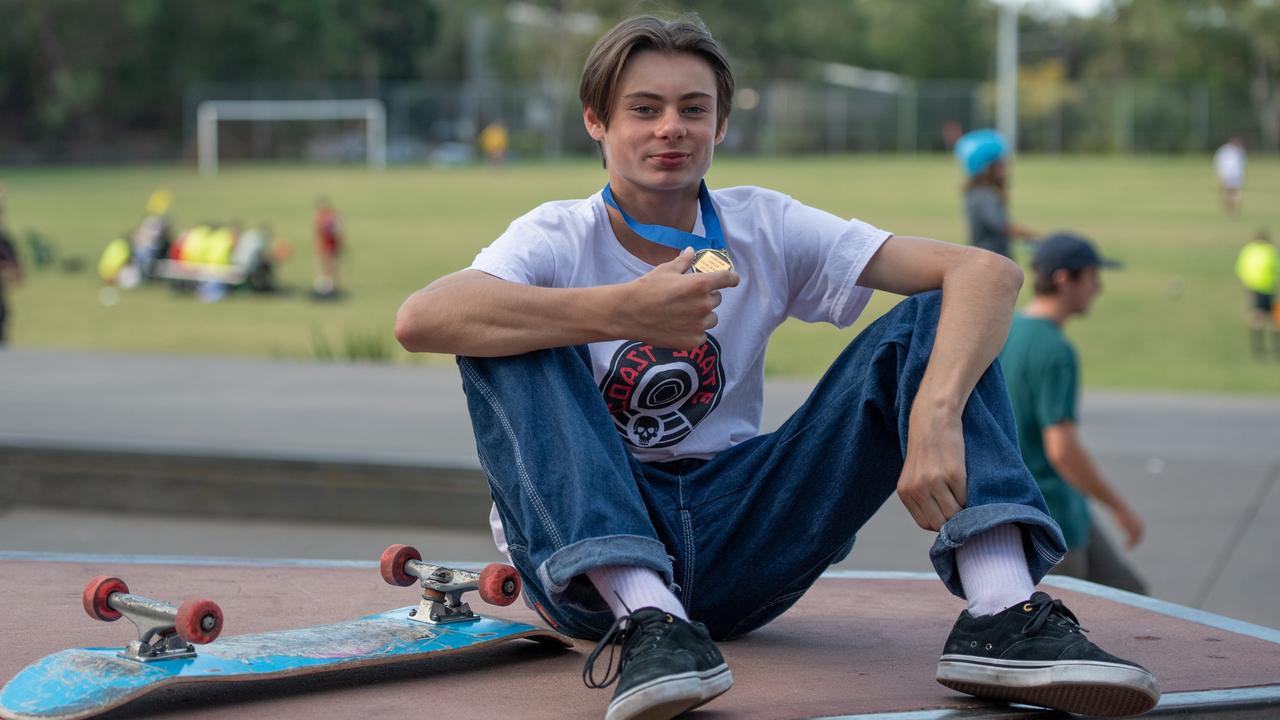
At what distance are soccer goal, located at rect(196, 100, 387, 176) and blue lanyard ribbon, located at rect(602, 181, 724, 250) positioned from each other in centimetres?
5743

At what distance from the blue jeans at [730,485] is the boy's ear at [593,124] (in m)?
0.49

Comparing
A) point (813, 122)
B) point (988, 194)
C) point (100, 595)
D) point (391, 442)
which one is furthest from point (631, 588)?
point (813, 122)

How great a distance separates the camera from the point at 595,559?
2395mm

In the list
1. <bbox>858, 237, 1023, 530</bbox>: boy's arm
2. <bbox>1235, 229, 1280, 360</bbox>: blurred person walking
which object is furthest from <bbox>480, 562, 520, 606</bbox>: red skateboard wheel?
<bbox>1235, 229, 1280, 360</bbox>: blurred person walking

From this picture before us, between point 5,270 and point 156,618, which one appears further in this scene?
point 5,270

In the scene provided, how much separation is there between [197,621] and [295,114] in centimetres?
6058

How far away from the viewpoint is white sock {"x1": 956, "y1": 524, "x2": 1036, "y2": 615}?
2457 millimetres

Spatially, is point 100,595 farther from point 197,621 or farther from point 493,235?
point 493,235

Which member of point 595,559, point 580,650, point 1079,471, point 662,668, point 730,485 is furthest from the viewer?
point 1079,471

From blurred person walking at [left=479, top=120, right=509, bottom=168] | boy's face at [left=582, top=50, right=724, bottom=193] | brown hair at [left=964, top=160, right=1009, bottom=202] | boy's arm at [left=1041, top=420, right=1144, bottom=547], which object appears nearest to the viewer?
boy's face at [left=582, top=50, right=724, bottom=193]

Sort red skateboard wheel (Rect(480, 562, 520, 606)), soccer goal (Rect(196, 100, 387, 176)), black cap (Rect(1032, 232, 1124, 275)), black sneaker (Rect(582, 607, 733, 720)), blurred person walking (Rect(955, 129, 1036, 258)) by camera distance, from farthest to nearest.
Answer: soccer goal (Rect(196, 100, 387, 176)), blurred person walking (Rect(955, 129, 1036, 258)), black cap (Rect(1032, 232, 1124, 275)), red skateboard wheel (Rect(480, 562, 520, 606)), black sneaker (Rect(582, 607, 733, 720))

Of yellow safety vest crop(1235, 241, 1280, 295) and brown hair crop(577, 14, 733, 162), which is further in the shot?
yellow safety vest crop(1235, 241, 1280, 295)

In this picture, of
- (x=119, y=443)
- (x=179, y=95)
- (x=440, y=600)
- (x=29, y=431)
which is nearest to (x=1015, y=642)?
(x=440, y=600)

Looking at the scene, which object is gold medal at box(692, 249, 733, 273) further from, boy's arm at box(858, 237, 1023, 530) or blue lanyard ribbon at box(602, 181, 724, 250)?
boy's arm at box(858, 237, 1023, 530)
